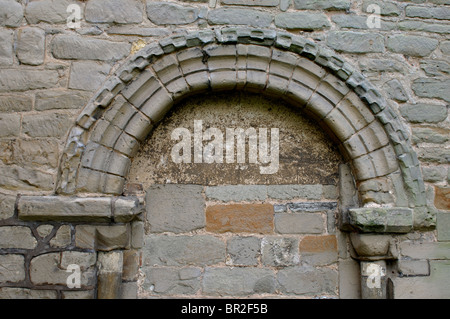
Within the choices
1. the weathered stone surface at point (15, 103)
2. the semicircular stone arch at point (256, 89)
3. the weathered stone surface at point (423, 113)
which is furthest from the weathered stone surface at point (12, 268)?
the weathered stone surface at point (423, 113)

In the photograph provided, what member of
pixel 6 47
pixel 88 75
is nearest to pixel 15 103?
pixel 6 47

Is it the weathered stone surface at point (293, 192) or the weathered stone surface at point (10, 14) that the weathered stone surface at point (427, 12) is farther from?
the weathered stone surface at point (10, 14)

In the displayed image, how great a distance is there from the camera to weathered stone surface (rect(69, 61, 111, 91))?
104 inches

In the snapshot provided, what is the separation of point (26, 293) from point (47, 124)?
1.19 metres

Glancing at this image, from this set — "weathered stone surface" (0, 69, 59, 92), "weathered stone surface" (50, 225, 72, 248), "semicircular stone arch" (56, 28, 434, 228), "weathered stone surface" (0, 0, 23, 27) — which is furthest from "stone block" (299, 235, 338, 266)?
"weathered stone surface" (0, 0, 23, 27)

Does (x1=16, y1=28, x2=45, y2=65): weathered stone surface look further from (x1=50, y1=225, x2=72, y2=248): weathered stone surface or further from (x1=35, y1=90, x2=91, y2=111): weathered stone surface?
(x1=50, y1=225, x2=72, y2=248): weathered stone surface

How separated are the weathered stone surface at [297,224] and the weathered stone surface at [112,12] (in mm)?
1921

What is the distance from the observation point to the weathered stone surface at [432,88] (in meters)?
2.77

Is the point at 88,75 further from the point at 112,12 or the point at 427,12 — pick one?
the point at 427,12

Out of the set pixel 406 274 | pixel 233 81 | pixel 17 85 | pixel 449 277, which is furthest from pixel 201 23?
pixel 449 277

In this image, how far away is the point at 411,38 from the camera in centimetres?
281

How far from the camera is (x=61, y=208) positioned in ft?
8.08

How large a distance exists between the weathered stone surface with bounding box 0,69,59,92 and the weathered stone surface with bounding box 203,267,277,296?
1.88m

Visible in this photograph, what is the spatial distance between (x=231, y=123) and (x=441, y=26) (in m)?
1.84
